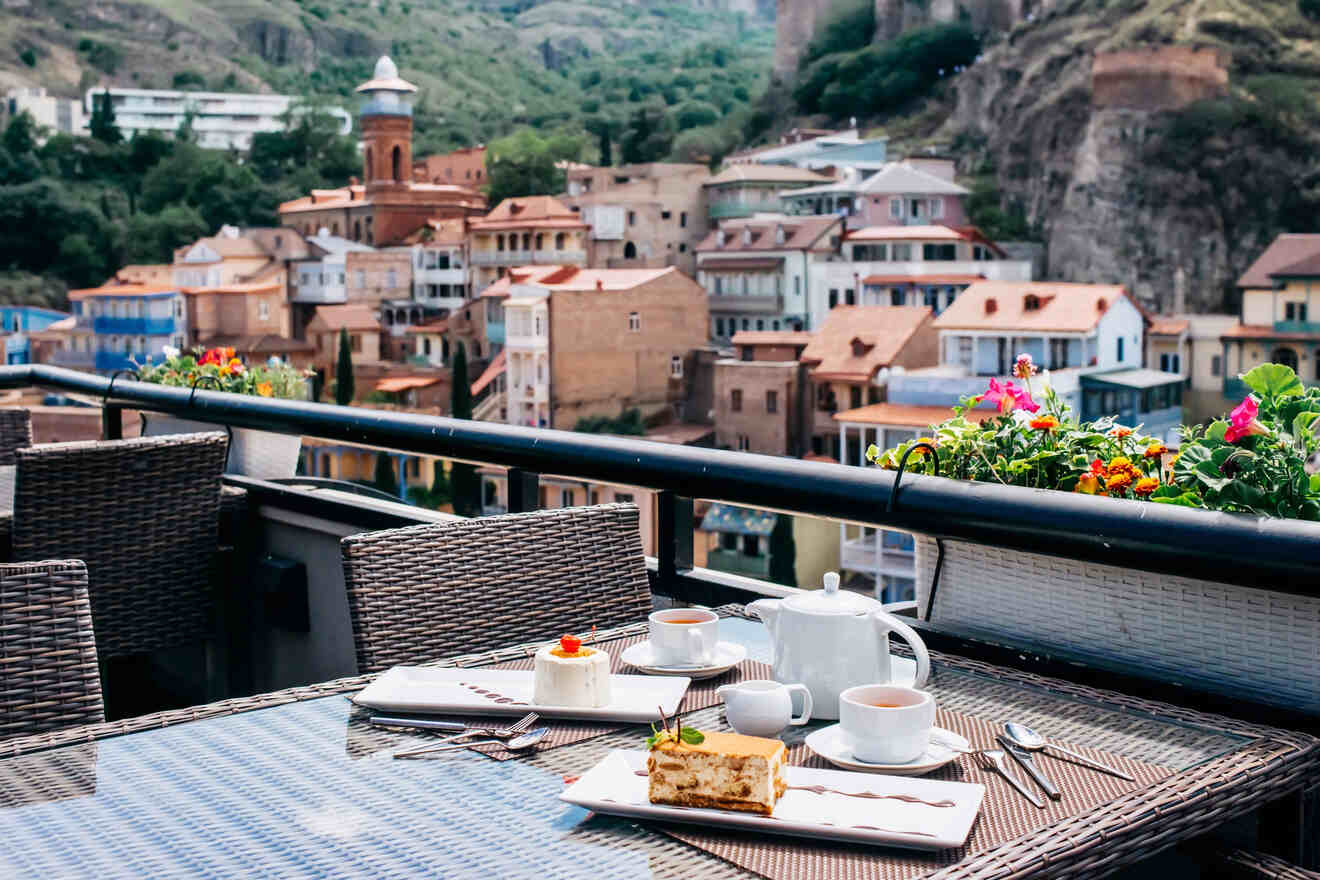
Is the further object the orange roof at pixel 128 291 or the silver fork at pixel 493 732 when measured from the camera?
the orange roof at pixel 128 291

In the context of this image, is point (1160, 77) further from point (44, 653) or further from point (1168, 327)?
point (44, 653)

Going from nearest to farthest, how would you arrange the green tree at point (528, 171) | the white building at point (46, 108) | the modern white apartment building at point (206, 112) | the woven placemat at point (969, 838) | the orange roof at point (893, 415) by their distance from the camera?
1. the woven placemat at point (969, 838)
2. the orange roof at point (893, 415)
3. the green tree at point (528, 171)
4. the white building at point (46, 108)
5. the modern white apartment building at point (206, 112)

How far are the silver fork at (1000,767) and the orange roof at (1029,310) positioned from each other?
27872mm

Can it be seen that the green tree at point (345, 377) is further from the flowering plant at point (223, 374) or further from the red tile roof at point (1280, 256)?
the flowering plant at point (223, 374)

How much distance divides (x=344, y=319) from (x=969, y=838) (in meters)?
41.7

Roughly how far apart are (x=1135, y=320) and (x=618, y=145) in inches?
1316

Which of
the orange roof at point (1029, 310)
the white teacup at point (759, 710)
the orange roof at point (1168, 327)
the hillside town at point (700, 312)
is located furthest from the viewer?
the orange roof at point (1168, 327)

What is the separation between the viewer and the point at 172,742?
4.38 ft

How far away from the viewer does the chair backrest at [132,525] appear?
244cm

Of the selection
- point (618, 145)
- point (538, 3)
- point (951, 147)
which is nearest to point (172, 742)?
point (951, 147)

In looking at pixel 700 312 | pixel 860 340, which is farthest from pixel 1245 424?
pixel 700 312

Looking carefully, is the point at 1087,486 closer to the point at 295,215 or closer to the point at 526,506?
the point at 526,506

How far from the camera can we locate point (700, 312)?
3722 cm

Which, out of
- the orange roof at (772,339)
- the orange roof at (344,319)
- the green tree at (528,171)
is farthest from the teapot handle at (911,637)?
the green tree at (528,171)
